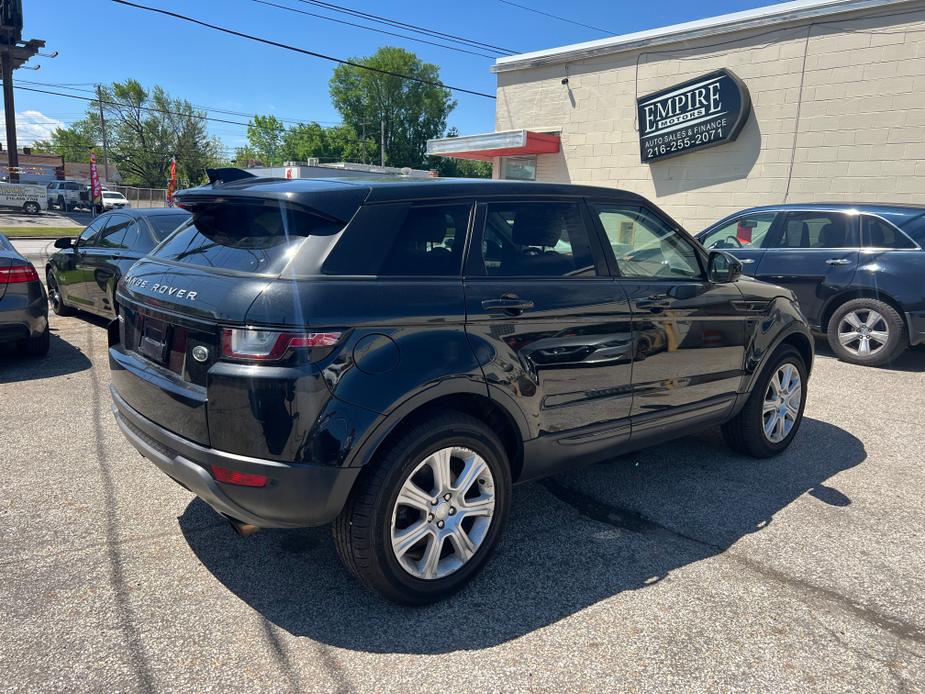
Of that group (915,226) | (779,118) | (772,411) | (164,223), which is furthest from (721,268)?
(779,118)

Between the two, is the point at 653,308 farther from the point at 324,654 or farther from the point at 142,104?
the point at 142,104

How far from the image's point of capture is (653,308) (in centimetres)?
370

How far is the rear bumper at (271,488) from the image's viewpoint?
2.50 meters

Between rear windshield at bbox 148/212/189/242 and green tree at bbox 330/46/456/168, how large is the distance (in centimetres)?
6788

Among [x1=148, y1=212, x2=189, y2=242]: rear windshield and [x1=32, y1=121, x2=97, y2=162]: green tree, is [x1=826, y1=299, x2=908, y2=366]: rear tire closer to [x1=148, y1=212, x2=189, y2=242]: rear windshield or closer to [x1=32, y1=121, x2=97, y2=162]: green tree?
[x1=148, y1=212, x2=189, y2=242]: rear windshield

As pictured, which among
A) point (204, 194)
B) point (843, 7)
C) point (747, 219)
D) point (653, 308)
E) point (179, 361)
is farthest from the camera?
point (843, 7)

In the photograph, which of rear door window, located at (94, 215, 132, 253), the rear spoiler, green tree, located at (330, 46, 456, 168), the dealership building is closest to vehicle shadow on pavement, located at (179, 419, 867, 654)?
the rear spoiler

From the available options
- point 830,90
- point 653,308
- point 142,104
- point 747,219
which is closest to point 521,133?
point 830,90

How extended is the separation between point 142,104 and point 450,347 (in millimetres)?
78018

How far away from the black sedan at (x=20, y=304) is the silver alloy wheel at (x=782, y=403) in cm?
655

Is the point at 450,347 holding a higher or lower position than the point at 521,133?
lower

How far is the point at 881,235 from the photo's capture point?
25.0ft

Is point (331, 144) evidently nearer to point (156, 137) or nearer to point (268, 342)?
point (156, 137)


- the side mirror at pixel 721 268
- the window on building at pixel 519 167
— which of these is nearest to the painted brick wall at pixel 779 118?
the window on building at pixel 519 167
